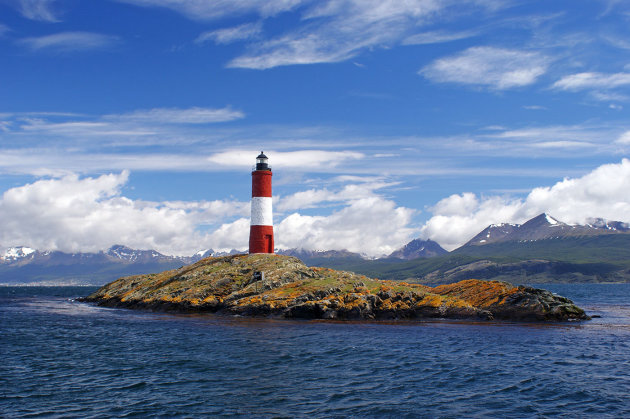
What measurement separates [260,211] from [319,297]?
27341 millimetres

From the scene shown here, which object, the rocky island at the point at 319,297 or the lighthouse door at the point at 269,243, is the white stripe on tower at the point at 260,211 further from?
the rocky island at the point at 319,297

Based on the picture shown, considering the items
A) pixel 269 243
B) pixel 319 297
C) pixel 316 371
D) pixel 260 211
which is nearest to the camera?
pixel 316 371

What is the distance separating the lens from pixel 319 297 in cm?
6381

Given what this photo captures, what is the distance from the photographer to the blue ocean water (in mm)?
22891

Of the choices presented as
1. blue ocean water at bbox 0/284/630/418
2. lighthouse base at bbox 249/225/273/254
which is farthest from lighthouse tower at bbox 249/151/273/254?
blue ocean water at bbox 0/284/630/418

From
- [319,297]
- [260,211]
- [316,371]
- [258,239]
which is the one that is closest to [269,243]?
[258,239]

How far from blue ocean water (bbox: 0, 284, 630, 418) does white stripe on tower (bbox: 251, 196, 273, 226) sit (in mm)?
36390

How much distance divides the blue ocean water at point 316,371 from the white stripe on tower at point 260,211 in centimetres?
3639

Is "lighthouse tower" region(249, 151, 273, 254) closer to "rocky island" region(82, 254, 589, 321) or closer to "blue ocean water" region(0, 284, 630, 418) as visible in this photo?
"rocky island" region(82, 254, 589, 321)

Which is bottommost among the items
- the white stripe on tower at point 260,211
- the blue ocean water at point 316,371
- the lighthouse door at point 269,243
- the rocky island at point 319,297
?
the blue ocean water at point 316,371

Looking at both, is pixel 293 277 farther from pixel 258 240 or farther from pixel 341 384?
pixel 341 384


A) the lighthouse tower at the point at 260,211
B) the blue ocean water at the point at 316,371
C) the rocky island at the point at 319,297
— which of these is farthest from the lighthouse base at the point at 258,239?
the blue ocean water at the point at 316,371

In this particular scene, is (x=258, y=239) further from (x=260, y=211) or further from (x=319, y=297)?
(x=319, y=297)

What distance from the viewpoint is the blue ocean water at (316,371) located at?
75.1 ft
